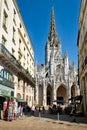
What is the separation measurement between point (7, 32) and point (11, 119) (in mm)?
9983

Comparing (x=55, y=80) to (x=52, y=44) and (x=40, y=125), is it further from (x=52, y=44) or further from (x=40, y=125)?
(x=40, y=125)

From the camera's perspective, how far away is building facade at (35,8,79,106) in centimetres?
7112

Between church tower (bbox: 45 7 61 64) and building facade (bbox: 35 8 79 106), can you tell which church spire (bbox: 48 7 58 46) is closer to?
church tower (bbox: 45 7 61 64)

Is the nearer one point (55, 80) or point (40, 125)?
point (40, 125)

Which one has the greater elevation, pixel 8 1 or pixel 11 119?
pixel 8 1

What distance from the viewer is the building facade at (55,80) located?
71125 mm

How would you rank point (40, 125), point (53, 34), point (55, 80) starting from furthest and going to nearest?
point (53, 34)
point (55, 80)
point (40, 125)

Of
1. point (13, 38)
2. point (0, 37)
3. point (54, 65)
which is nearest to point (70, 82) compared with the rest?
point (54, 65)

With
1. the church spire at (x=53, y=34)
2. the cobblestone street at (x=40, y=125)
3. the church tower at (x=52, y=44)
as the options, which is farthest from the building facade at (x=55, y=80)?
the cobblestone street at (x=40, y=125)

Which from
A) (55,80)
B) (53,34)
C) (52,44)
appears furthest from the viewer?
(53,34)

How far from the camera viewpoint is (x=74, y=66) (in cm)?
7769

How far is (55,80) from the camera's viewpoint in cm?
7275

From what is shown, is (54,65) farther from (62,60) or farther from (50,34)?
(50,34)

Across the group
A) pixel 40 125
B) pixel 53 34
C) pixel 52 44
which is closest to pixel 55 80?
pixel 52 44
